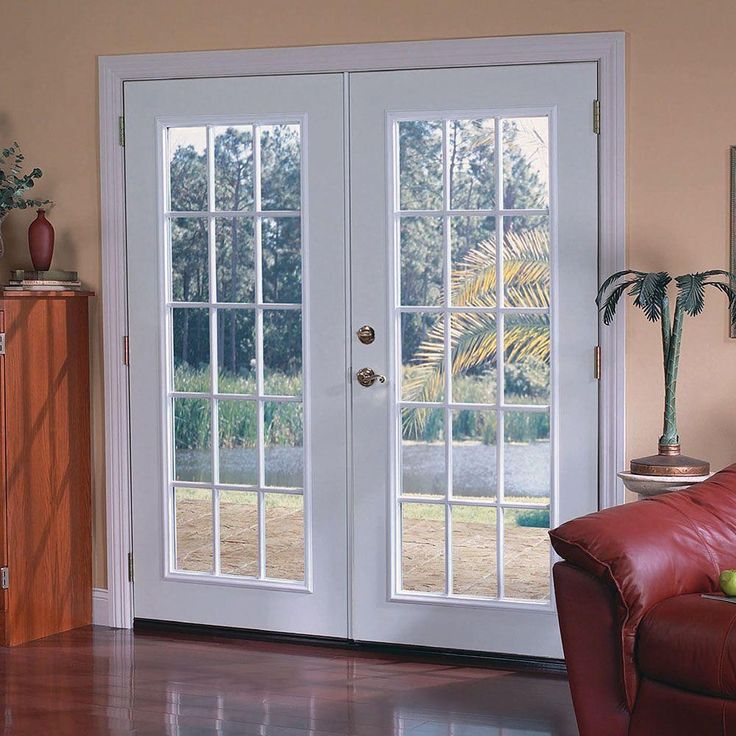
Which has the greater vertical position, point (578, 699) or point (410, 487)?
point (410, 487)

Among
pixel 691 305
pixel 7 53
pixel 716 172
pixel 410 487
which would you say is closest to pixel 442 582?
pixel 410 487

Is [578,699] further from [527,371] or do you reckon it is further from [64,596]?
[64,596]

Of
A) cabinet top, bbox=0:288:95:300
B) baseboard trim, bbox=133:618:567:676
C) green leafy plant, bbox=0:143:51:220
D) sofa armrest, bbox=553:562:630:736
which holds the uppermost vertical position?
green leafy plant, bbox=0:143:51:220

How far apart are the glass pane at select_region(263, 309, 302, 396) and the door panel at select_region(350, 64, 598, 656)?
0.24 meters

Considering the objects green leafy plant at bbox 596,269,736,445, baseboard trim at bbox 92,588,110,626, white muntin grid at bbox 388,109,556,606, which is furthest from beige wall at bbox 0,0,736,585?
baseboard trim at bbox 92,588,110,626

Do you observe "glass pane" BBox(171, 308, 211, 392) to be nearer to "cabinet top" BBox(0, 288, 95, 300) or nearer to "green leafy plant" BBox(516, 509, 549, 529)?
"cabinet top" BBox(0, 288, 95, 300)

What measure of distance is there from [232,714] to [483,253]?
5.75 ft

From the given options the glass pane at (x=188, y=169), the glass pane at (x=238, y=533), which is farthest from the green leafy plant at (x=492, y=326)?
the glass pane at (x=188, y=169)

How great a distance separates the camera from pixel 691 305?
347cm

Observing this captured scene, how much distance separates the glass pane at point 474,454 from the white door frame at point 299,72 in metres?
0.39

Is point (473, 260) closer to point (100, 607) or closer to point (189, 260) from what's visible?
point (189, 260)

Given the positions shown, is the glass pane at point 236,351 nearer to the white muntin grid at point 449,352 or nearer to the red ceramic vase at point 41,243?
the white muntin grid at point 449,352

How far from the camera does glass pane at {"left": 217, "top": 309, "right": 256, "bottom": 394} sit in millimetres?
4246

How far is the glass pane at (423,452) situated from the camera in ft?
13.3
